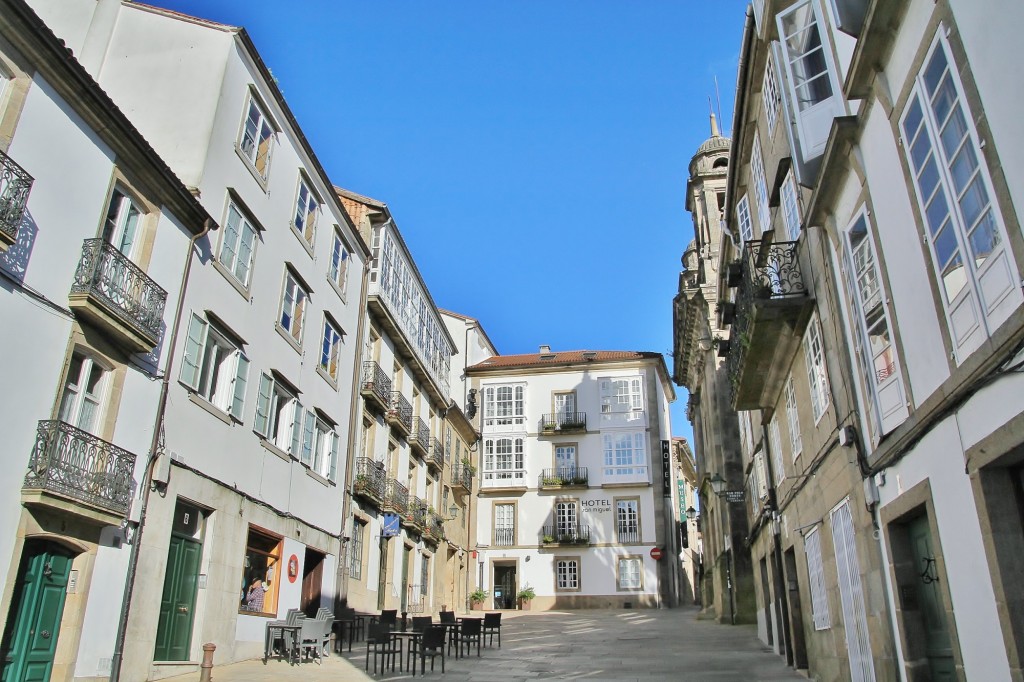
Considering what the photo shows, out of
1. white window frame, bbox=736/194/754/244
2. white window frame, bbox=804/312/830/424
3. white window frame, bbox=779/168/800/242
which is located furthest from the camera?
white window frame, bbox=736/194/754/244

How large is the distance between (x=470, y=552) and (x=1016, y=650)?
113 ft

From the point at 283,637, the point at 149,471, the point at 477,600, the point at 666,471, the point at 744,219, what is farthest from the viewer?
the point at 666,471

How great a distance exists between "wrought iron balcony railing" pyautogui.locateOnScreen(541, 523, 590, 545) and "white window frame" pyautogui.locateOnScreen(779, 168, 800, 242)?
103 feet

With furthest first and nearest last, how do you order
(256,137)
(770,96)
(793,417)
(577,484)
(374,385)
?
(577,484), (374,385), (256,137), (793,417), (770,96)

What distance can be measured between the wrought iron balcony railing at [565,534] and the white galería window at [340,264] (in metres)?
24.0

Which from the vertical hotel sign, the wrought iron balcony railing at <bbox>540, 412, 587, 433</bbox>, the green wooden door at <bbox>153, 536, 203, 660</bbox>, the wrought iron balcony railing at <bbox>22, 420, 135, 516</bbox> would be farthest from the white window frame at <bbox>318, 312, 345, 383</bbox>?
the vertical hotel sign

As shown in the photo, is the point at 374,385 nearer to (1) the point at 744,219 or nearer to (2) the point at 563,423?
(1) the point at 744,219

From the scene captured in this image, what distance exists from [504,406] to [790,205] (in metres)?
34.6

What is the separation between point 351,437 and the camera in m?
22.5

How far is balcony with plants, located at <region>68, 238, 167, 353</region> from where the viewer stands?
11180 millimetres

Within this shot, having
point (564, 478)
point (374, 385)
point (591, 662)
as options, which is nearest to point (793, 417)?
point (591, 662)

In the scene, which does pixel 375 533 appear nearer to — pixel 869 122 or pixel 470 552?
pixel 470 552

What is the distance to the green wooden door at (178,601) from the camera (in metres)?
12.9

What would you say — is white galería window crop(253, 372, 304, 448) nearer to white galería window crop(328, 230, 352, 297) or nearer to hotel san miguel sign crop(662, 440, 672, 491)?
white galería window crop(328, 230, 352, 297)
